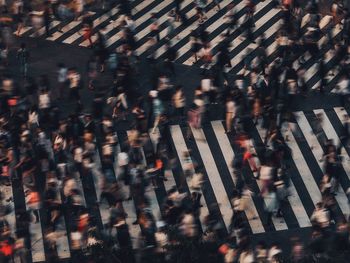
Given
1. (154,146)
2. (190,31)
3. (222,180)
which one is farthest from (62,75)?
(190,31)

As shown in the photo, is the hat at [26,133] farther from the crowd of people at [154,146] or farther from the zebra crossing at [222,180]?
the zebra crossing at [222,180]

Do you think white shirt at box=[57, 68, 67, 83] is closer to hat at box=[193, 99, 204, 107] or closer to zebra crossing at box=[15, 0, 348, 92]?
zebra crossing at box=[15, 0, 348, 92]

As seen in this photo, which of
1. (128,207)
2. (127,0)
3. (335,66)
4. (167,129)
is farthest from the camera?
(127,0)

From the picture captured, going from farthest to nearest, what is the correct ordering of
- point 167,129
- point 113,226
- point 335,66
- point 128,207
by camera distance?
point 335,66
point 167,129
point 128,207
point 113,226

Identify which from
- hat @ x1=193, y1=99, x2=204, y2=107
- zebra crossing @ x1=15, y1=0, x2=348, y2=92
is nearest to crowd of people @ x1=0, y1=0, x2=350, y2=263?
hat @ x1=193, y1=99, x2=204, y2=107

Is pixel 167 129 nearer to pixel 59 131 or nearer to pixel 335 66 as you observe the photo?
pixel 59 131

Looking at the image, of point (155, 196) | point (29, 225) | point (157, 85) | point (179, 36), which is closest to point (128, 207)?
point (155, 196)

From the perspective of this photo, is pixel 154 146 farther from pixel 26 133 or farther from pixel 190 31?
pixel 190 31
